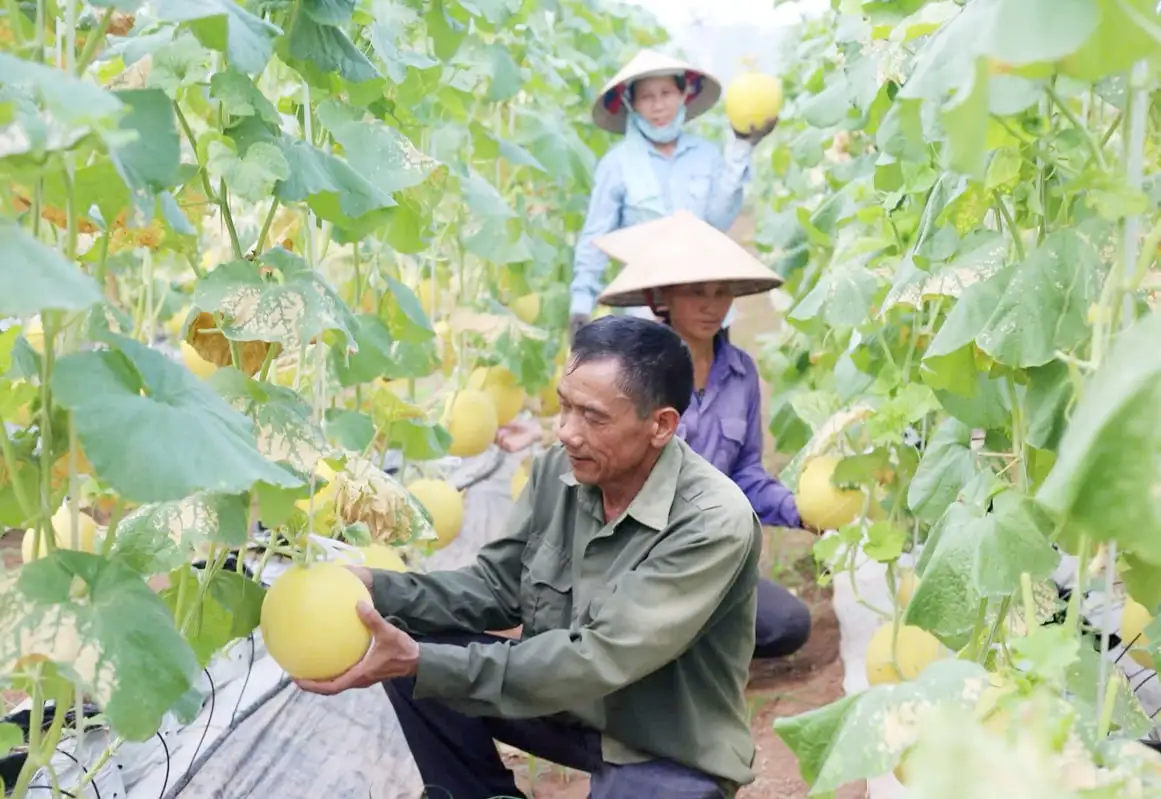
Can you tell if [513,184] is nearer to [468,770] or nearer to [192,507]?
[468,770]

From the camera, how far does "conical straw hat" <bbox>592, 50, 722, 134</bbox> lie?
4914 mm

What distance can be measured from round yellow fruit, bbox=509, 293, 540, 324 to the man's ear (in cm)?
288

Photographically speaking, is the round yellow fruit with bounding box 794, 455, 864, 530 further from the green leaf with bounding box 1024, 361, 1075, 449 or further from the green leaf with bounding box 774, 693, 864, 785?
the green leaf with bounding box 774, 693, 864, 785

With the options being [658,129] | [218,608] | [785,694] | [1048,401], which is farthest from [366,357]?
[658,129]

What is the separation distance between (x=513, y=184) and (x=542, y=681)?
3.24 m

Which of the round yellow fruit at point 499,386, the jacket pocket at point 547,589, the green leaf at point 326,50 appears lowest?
the round yellow fruit at point 499,386

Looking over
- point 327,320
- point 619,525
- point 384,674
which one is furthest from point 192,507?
point 619,525

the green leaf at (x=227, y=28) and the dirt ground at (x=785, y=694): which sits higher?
the green leaf at (x=227, y=28)

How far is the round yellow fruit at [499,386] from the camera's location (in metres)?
4.32

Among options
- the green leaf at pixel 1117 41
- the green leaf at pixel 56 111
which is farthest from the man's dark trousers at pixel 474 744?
the green leaf at pixel 1117 41

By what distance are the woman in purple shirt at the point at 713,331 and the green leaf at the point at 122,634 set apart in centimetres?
204

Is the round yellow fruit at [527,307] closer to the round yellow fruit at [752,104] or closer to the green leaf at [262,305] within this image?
the round yellow fruit at [752,104]

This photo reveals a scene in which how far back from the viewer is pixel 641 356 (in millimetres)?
2346

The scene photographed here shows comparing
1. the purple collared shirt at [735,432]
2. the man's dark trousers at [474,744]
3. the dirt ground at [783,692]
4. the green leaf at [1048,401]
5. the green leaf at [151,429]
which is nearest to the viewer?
the green leaf at [151,429]
